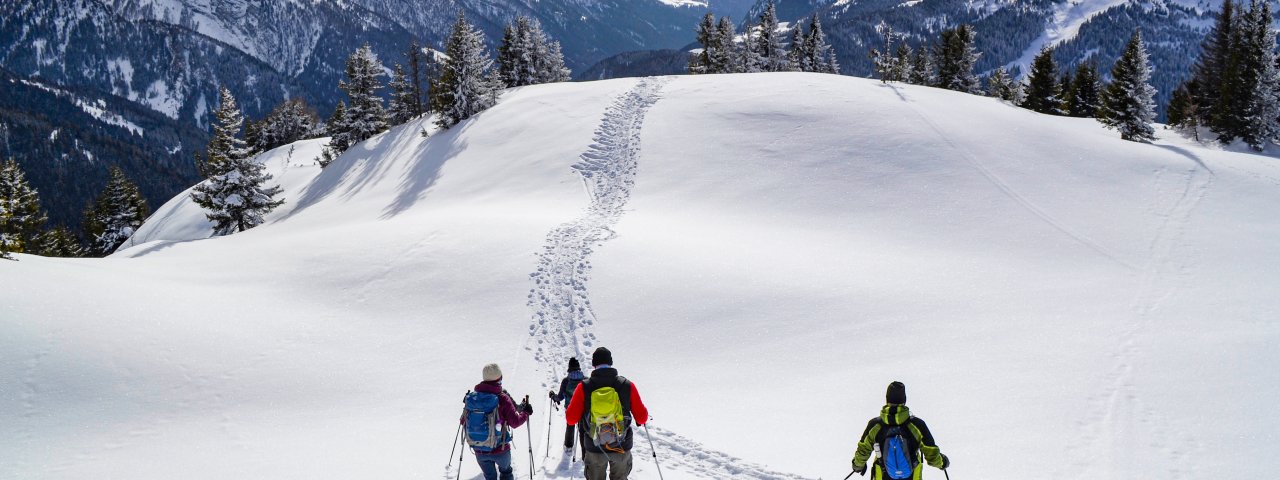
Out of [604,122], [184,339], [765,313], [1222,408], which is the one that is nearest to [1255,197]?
[1222,408]

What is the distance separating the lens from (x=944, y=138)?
2719 centimetres

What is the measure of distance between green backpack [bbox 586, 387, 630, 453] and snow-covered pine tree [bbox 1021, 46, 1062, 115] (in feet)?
170

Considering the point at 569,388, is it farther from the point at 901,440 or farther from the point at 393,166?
the point at 393,166

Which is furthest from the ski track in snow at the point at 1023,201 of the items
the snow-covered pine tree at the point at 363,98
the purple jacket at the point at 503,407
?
the snow-covered pine tree at the point at 363,98

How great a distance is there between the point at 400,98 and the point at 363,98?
9.40 meters

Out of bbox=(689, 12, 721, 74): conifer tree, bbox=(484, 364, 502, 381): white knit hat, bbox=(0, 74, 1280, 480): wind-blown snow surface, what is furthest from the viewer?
bbox=(689, 12, 721, 74): conifer tree

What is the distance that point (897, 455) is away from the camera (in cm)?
640

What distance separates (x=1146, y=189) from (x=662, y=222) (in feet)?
58.9

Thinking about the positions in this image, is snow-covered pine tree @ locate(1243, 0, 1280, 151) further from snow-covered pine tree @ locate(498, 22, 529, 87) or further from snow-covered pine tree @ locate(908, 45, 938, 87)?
snow-covered pine tree @ locate(498, 22, 529, 87)

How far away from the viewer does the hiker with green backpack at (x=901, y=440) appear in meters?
6.32

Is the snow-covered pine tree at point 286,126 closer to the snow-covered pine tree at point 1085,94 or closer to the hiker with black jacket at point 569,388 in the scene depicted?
the hiker with black jacket at point 569,388

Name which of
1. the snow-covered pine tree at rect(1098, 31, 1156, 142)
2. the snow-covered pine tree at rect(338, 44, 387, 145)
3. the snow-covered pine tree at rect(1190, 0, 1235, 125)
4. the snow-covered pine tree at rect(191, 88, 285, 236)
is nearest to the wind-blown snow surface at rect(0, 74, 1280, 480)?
the snow-covered pine tree at rect(191, 88, 285, 236)

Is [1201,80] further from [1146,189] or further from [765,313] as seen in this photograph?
[765,313]

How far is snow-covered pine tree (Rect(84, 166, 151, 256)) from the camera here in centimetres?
5044
